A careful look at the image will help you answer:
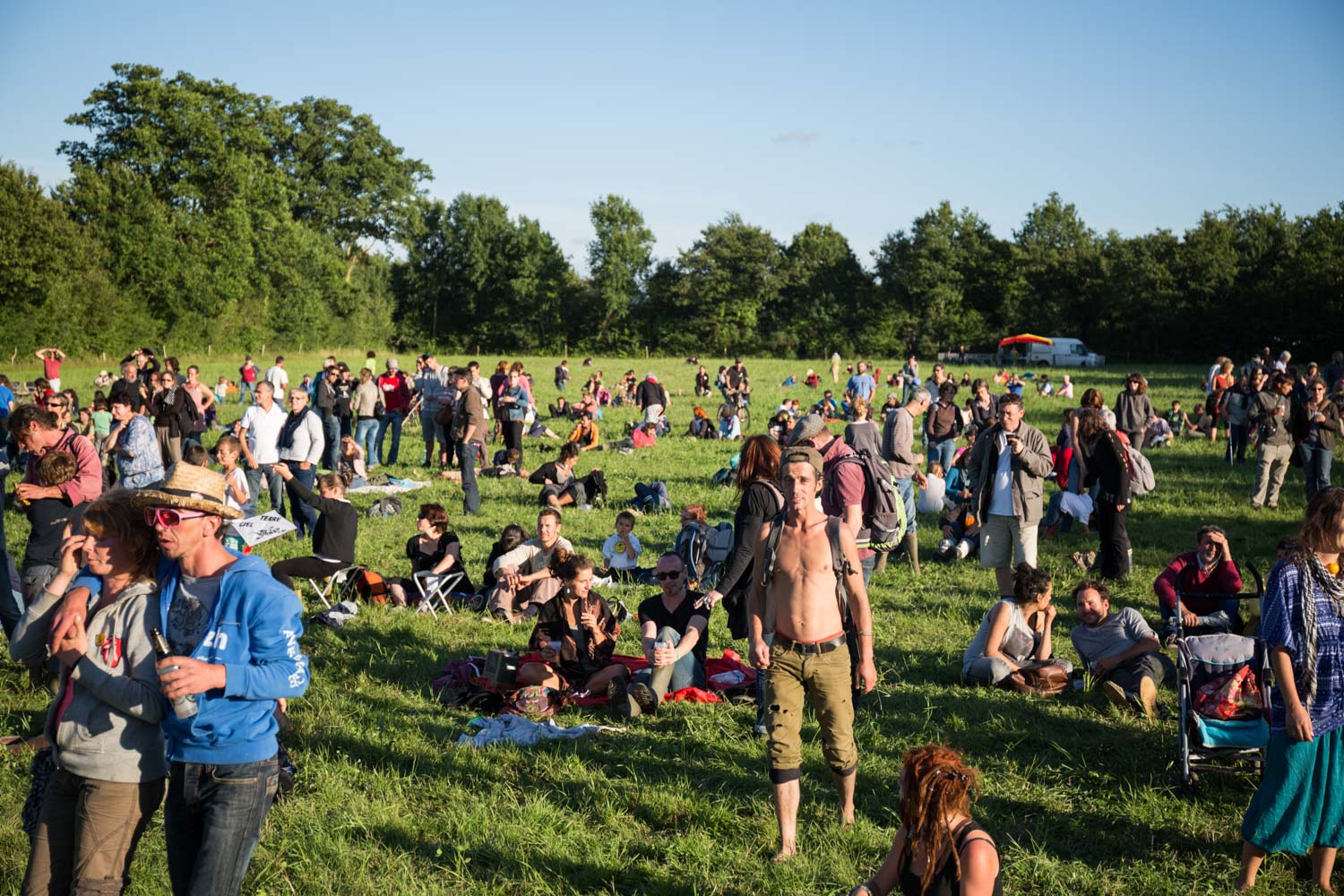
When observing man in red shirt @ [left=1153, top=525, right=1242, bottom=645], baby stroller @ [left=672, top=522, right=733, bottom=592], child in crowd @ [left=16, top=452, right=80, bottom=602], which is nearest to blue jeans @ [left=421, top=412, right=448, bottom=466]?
baby stroller @ [left=672, top=522, right=733, bottom=592]

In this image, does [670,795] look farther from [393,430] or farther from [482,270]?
[482,270]

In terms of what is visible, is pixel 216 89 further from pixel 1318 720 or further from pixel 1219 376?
pixel 1318 720

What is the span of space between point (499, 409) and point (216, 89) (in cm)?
5188

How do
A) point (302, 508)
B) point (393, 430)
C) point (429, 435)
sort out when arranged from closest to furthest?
point (302, 508), point (429, 435), point (393, 430)

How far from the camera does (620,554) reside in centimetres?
1032

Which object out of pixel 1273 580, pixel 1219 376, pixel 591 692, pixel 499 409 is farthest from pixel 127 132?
pixel 1273 580

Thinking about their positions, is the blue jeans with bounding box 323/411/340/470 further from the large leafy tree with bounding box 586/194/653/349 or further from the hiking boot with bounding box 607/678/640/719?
the large leafy tree with bounding box 586/194/653/349

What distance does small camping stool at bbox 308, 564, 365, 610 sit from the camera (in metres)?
9.19

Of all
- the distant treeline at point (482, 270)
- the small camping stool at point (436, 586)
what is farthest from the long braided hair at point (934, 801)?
the distant treeline at point (482, 270)

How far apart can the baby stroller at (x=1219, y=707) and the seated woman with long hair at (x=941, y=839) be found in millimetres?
2589

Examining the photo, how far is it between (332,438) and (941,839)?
14.2 metres

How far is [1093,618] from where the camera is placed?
7.04m

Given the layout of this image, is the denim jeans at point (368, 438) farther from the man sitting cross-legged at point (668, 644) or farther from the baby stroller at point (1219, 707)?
the baby stroller at point (1219, 707)

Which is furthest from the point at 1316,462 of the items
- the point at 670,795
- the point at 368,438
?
the point at 368,438
